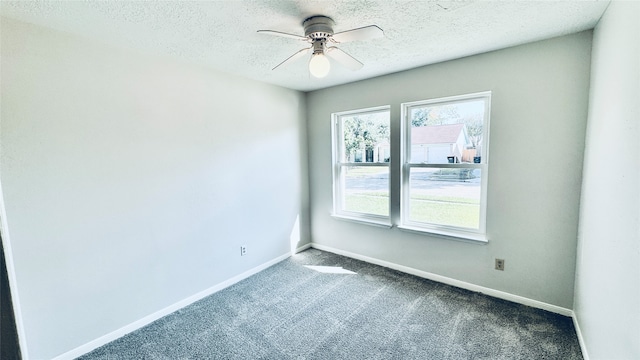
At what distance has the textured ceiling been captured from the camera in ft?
5.43

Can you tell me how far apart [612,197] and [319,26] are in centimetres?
201

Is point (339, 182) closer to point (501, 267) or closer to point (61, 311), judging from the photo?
point (501, 267)

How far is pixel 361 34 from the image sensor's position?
1699 mm

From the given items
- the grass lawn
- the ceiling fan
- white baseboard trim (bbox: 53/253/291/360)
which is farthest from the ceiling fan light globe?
white baseboard trim (bbox: 53/253/291/360)

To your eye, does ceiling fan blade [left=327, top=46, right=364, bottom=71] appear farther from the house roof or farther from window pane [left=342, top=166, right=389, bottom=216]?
window pane [left=342, top=166, right=389, bottom=216]

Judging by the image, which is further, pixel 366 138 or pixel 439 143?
pixel 366 138

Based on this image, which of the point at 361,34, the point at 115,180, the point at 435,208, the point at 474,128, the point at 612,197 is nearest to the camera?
the point at 612,197

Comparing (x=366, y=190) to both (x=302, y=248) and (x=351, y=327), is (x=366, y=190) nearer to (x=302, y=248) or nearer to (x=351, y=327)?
(x=302, y=248)

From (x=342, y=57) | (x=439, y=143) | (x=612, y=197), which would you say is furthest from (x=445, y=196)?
(x=342, y=57)

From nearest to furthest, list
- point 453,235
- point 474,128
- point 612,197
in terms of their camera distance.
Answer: point 612,197, point 474,128, point 453,235

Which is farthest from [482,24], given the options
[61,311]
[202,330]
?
[61,311]

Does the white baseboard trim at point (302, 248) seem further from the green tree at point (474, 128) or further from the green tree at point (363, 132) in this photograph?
the green tree at point (474, 128)

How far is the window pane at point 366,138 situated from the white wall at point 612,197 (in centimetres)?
181

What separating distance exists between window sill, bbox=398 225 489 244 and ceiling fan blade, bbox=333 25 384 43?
2108 mm
